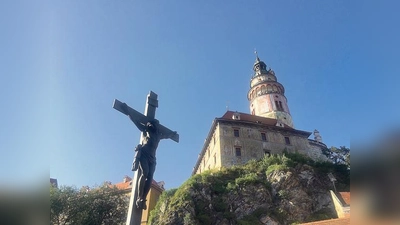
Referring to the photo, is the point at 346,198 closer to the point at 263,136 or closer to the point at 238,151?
the point at 238,151

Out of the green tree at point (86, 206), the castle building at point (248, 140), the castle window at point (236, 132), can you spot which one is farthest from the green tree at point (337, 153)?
the green tree at point (86, 206)

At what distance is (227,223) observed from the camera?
22562mm

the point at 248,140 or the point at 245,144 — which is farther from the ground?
the point at 248,140

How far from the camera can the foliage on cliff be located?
75.4 ft

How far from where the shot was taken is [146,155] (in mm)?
5074

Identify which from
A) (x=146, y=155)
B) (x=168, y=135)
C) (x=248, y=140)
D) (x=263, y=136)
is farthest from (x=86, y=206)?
(x=146, y=155)

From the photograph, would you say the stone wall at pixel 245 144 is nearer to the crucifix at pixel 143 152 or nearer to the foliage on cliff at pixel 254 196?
the foliage on cliff at pixel 254 196

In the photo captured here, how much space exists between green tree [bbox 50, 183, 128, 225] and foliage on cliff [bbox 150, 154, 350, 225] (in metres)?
4.51

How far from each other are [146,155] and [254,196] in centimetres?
2175

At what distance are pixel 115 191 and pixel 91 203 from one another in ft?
8.89

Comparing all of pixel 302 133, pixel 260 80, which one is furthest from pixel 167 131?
pixel 260 80

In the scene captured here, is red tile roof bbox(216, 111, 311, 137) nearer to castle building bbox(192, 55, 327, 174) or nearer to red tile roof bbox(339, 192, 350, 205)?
castle building bbox(192, 55, 327, 174)

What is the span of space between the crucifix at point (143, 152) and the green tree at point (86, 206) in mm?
23763

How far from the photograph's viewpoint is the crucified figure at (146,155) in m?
4.84
